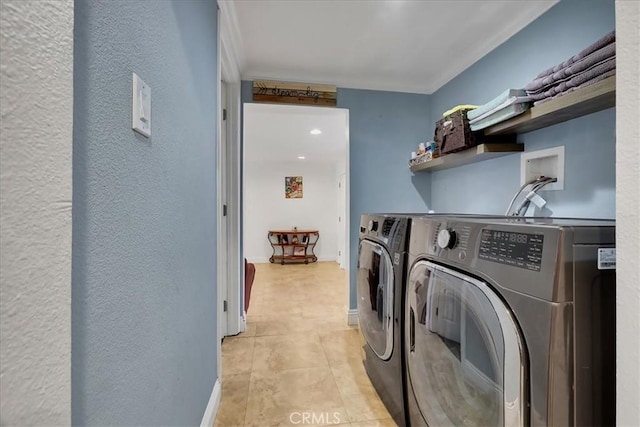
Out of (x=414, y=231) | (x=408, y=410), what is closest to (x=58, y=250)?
(x=414, y=231)

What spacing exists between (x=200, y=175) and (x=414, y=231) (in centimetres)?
94

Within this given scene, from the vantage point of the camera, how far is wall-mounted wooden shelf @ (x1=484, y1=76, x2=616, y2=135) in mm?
1075

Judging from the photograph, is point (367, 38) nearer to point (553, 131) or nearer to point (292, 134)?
point (553, 131)

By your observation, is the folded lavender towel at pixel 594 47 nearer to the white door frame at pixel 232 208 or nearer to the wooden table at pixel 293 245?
the white door frame at pixel 232 208

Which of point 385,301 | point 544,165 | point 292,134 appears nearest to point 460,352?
point 385,301

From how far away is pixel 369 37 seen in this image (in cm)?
191

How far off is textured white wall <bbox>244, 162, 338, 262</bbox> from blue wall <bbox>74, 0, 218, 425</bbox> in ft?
15.9

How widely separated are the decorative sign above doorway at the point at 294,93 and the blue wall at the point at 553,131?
1078mm

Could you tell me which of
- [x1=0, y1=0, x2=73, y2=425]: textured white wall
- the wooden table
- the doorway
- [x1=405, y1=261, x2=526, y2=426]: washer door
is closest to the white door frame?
[x1=405, y1=261, x2=526, y2=426]: washer door

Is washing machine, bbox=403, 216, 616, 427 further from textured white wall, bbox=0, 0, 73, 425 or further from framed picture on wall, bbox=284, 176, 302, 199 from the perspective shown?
framed picture on wall, bbox=284, 176, 302, 199

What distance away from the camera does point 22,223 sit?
0.28 meters

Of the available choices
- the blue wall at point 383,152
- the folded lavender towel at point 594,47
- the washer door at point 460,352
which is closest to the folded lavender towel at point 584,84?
the folded lavender towel at point 594,47

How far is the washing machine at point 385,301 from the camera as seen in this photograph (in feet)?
4.16
